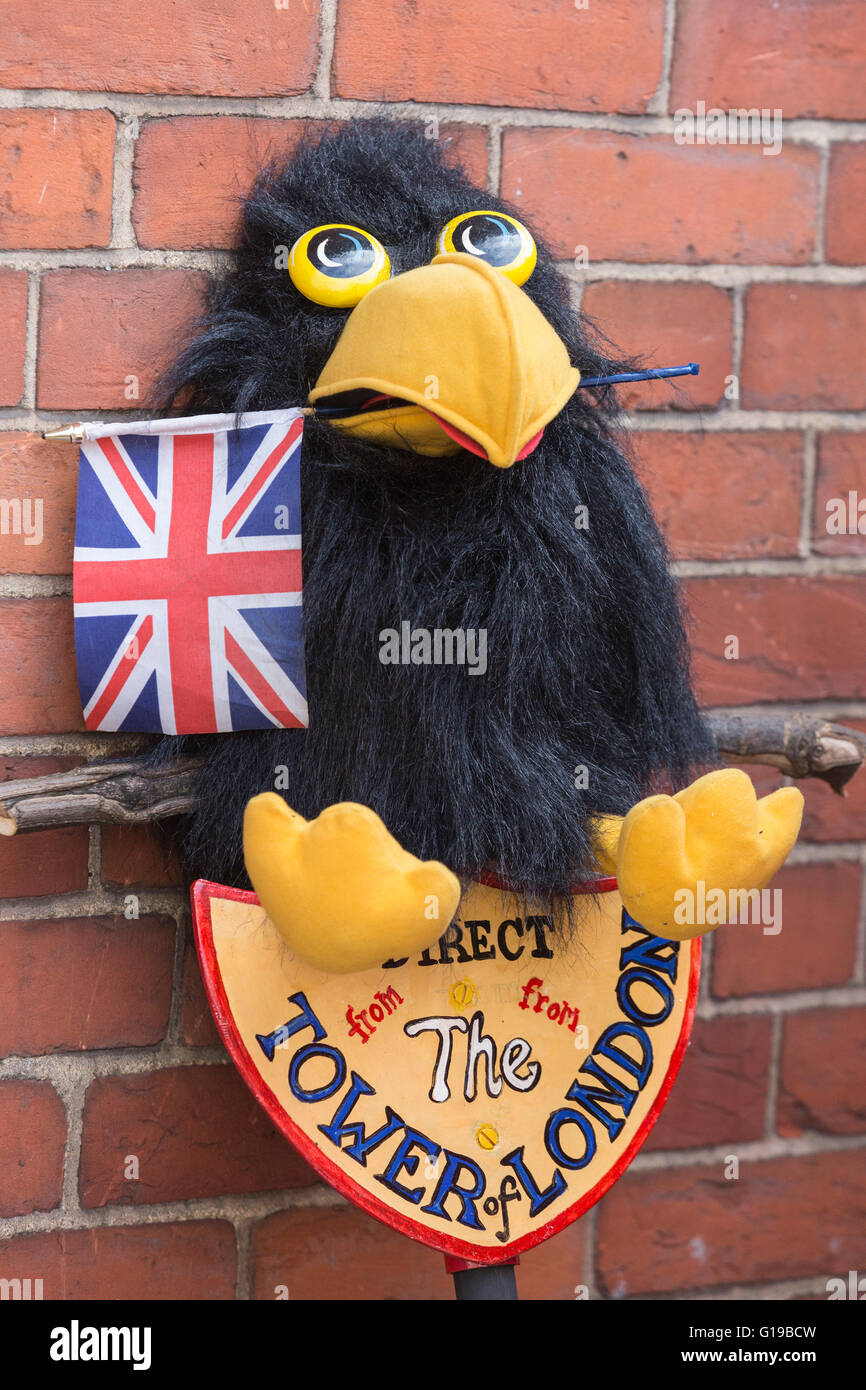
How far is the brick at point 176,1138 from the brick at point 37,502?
0.29 meters

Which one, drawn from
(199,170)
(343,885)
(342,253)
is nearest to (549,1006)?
(343,885)

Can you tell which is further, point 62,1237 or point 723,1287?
point 723,1287

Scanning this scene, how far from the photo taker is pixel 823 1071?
0.81 m

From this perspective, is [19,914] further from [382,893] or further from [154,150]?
[154,150]

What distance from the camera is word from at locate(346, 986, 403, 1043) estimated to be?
56cm

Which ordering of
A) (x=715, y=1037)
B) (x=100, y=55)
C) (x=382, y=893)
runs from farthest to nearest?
(x=715, y=1037), (x=100, y=55), (x=382, y=893)

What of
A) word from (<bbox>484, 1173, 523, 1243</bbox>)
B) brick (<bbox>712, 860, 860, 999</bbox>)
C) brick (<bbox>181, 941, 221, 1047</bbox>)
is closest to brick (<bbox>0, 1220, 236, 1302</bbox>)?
brick (<bbox>181, 941, 221, 1047</bbox>)

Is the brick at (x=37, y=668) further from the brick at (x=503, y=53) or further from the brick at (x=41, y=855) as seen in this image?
the brick at (x=503, y=53)

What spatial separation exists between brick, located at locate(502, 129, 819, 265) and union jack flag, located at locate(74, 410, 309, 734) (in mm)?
261

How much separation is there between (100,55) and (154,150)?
51 millimetres

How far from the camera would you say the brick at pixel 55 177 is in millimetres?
622

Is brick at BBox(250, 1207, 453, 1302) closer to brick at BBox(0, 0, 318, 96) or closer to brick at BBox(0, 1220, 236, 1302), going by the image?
brick at BBox(0, 1220, 236, 1302)

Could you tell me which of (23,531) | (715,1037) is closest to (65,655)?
(23,531)

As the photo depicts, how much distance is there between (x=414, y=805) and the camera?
54 centimetres
